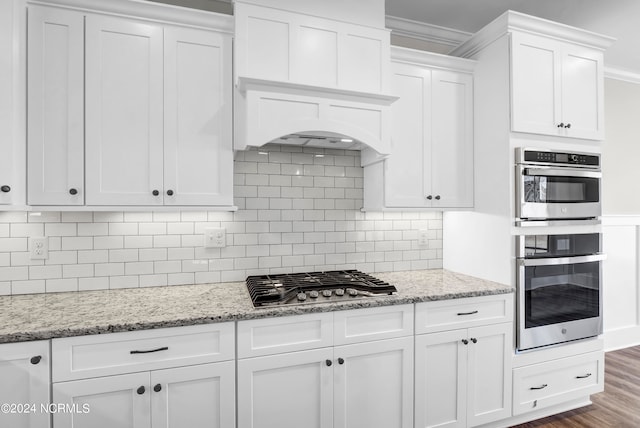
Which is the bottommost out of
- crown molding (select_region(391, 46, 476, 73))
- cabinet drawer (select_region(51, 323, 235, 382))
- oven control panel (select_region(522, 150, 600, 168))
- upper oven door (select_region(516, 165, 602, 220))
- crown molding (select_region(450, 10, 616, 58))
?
cabinet drawer (select_region(51, 323, 235, 382))

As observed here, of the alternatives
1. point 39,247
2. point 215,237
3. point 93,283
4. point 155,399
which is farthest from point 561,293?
point 39,247

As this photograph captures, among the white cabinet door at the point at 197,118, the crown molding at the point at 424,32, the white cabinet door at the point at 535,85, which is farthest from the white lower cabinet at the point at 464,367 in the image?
the crown molding at the point at 424,32

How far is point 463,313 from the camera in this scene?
2127 mm

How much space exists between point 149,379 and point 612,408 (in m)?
3.16

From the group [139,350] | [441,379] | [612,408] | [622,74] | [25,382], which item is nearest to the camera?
[25,382]

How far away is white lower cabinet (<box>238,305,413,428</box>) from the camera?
1.72 m

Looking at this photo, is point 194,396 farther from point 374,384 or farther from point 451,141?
point 451,141

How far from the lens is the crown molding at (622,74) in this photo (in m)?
3.65

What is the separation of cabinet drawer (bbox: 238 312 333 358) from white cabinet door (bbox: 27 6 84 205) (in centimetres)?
108

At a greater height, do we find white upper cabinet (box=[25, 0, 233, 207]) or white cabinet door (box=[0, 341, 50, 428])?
white upper cabinet (box=[25, 0, 233, 207])

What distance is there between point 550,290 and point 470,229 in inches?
24.7

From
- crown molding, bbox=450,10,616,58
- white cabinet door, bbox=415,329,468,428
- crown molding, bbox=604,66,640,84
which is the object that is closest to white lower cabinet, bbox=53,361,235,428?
white cabinet door, bbox=415,329,468,428

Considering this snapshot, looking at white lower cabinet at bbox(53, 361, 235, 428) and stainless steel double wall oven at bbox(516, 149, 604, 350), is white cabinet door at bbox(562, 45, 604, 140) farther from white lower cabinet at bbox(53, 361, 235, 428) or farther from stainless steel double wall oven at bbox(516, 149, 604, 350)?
white lower cabinet at bbox(53, 361, 235, 428)

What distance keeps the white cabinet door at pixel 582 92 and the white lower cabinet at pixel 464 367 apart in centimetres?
134
